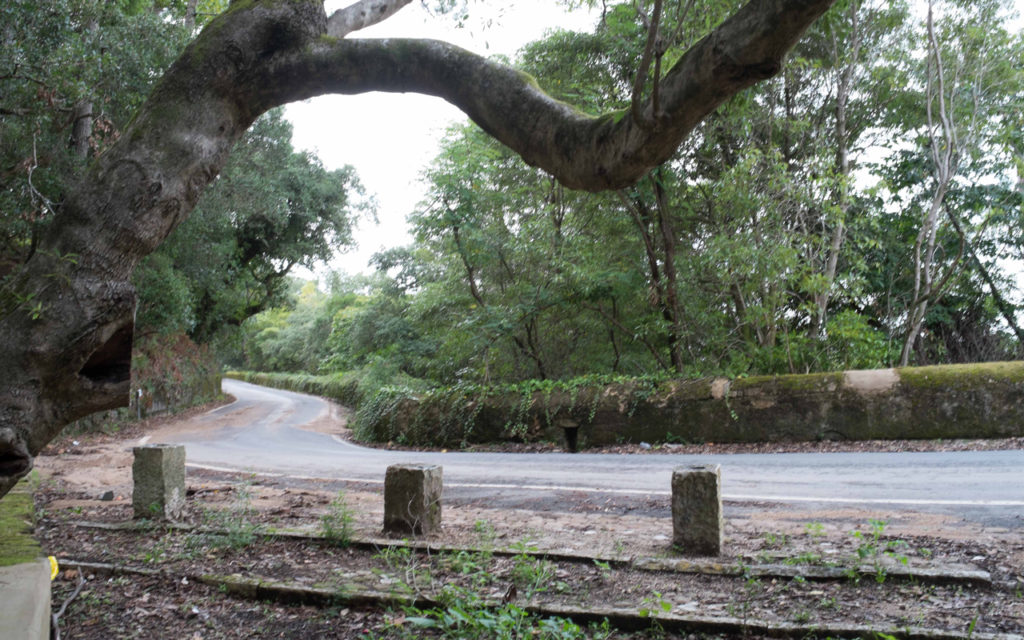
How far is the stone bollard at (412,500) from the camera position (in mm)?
5477

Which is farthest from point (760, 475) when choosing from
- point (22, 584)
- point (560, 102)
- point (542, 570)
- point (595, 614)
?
point (22, 584)

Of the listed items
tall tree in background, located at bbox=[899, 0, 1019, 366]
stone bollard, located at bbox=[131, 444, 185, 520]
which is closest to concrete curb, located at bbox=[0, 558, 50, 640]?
stone bollard, located at bbox=[131, 444, 185, 520]

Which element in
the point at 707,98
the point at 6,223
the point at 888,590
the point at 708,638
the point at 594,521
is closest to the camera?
the point at 707,98

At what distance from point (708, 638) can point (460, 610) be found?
1206 millimetres

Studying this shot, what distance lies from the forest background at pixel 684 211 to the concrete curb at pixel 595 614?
655 cm

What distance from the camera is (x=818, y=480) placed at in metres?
7.60

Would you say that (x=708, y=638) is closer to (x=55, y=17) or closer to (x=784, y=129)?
(x=55, y=17)

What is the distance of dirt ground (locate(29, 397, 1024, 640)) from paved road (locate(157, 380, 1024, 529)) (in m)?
0.54

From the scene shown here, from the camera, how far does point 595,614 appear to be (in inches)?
140

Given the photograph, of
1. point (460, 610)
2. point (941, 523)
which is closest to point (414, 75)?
point (460, 610)

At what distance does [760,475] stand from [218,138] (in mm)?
6939

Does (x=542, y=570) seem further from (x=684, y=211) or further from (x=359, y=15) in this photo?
(x=684, y=211)

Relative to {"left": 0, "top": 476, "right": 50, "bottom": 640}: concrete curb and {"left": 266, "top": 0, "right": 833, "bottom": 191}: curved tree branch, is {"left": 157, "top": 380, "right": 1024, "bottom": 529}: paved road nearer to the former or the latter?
{"left": 266, "top": 0, "right": 833, "bottom": 191}: curved tree branch

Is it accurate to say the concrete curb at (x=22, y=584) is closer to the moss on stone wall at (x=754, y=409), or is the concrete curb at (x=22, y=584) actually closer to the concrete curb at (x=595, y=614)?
the concrete curb at (x=595, y=614)
